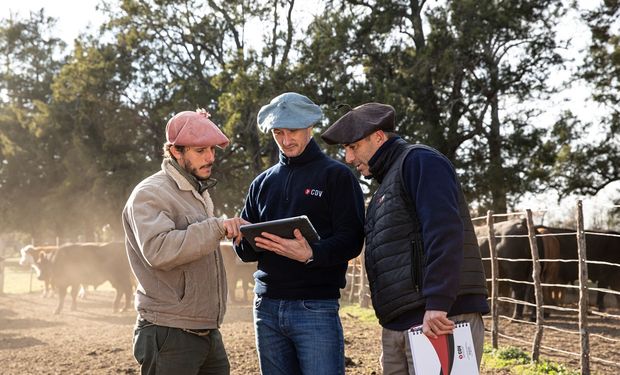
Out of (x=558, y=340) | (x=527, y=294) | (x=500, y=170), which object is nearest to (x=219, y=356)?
(x=558, y=340)

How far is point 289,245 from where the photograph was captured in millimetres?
2920

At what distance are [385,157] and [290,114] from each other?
0.54 m

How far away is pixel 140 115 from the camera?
92.2ft

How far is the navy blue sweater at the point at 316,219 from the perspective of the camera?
3045 millimetres

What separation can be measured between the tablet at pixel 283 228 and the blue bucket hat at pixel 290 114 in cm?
51

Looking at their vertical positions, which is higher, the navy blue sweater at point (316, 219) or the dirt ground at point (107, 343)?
the navy blue sweater at point (316, 219)

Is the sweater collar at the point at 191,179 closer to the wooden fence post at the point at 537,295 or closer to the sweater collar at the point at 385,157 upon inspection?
the sweater collar at the point at 385,157

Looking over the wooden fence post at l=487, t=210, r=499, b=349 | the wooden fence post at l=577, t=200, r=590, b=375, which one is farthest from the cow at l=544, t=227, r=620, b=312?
the wooden fence post at l=577, t=200, r=590, b=375

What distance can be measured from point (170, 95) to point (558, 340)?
72.1 feet

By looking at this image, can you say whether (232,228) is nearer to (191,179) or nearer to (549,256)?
(191,179)

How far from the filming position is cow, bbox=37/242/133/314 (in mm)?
16469

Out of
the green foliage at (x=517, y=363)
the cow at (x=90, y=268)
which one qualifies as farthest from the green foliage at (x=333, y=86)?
the green foliage at (x=517, y=363)

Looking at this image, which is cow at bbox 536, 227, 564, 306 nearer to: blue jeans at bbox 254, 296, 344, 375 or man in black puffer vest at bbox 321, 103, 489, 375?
blue jeans at bbox 254, 296, 344, 375

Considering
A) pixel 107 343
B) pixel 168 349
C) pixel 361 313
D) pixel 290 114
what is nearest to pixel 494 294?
pixel 361 313
